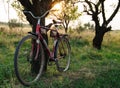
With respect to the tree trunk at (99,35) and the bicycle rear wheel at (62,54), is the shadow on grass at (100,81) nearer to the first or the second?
the bicycle rear wheel at (62,54)

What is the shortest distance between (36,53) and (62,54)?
2103mm

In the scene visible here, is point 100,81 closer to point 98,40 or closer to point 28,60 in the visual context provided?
point 28,60

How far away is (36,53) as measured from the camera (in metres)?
9.05

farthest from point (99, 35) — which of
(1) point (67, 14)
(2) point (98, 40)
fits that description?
(1) point (67, 14)

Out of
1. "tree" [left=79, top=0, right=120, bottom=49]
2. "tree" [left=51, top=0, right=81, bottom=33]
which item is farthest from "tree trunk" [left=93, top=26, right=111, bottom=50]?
"tree" [left=51, top=0, right=81, bottom=33]

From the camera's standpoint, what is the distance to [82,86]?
883 centimetres

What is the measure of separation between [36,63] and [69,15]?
81.2 feet

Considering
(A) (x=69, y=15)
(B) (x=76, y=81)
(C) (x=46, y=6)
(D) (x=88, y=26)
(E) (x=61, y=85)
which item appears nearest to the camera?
(E) (x=61, y=85)

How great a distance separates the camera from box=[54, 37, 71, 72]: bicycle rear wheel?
10367mm

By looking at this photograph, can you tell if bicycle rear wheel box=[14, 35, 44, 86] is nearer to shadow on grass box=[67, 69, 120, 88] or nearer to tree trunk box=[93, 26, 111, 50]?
shadow on grass box=[67, 69, 120, 88]

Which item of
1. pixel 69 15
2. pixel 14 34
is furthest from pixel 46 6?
pixel 69 15

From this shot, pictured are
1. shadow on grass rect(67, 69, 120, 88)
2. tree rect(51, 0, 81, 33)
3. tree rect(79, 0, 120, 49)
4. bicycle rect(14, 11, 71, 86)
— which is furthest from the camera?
tree rect(51, 0, 81, 33)

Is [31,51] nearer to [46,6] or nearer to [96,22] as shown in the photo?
[46,6]

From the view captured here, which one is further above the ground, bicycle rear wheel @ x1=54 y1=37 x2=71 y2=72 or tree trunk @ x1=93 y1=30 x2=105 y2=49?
bicycle rear wheel @ x1=54 y1=37 x2=71 y2=72
